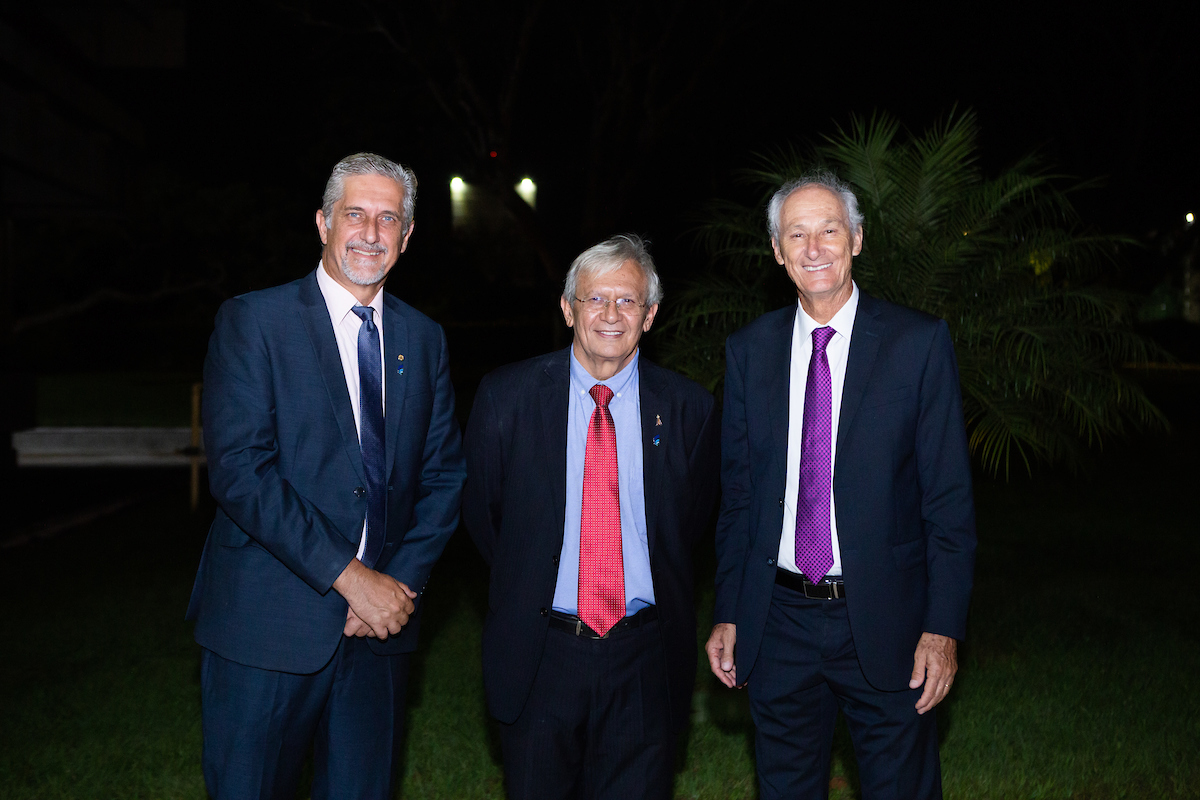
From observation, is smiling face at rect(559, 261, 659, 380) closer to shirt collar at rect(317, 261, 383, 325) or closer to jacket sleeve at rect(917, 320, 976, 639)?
shirt collar at rect(317, 261, 383, 325)

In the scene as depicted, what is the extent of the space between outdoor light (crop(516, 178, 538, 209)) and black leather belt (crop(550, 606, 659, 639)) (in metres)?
25.6

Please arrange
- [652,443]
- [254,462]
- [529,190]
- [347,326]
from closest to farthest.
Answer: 1. [254,462]
2. [347,326]
3. [652,443]
4. [529,190]

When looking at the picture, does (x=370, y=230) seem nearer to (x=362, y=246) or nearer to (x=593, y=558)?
(x=362, y=246)

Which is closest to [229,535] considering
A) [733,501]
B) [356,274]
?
[356,274]

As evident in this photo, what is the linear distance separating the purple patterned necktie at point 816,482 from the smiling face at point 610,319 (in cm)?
56

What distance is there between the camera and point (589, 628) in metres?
3.02

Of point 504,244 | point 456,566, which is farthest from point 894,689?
point 504,244

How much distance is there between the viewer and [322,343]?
9.45 feet

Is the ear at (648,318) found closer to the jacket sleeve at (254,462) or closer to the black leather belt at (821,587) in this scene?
the black leather belt at (821,587)

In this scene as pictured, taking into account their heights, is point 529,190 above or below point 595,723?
above

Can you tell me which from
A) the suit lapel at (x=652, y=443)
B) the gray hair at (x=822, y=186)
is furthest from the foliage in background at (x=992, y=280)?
the suit lapel at (x=652, y=443)

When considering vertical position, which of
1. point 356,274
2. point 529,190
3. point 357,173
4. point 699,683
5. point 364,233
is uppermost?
point 529,190

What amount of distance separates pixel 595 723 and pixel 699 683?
2838 mm

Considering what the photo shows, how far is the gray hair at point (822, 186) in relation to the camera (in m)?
3.06
